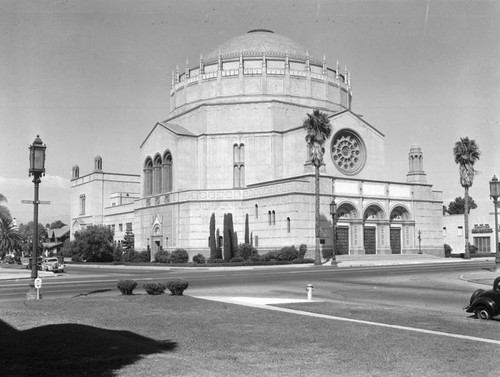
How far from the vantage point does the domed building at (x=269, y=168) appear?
6213 centimetres

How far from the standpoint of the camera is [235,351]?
33.3ft

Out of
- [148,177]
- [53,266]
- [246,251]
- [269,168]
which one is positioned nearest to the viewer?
[53,266]

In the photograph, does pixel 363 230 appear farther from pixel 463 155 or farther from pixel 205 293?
pixel 205 293

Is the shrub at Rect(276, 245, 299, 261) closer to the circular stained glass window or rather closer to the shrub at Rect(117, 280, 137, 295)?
the circular stained glass window

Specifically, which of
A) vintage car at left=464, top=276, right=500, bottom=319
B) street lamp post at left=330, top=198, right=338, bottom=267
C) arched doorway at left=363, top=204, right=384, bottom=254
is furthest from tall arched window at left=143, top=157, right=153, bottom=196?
vintage car at left=464, top=276, right=500, bottom=319

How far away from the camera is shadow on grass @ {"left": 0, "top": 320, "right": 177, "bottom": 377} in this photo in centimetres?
838

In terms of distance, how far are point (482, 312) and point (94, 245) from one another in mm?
59320

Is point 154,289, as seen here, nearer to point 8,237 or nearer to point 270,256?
point 270,256

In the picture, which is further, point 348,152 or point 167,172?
point 167,172

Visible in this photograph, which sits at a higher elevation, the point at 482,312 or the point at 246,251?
the point at 246,251

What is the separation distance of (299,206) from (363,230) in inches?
389

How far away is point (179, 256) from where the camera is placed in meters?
61.8

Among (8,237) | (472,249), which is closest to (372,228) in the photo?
(472,249)

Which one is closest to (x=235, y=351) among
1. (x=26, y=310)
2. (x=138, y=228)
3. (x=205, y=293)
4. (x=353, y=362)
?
(x=353, y=362)
